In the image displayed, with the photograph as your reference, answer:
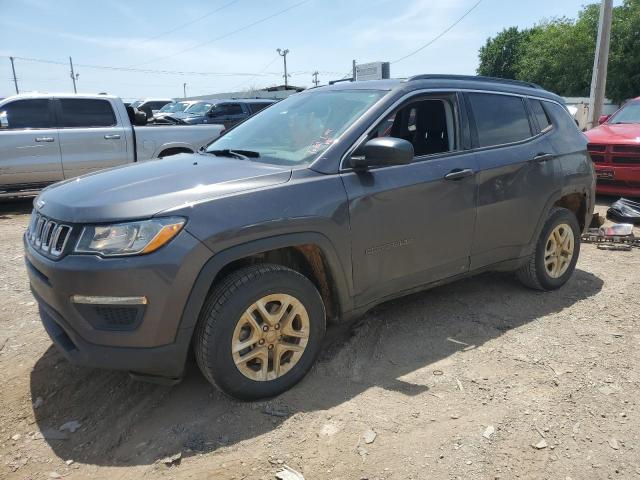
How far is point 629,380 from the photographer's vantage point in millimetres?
3203

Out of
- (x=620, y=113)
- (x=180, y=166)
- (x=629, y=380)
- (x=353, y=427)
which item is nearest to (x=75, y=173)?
(x=180, y=166)

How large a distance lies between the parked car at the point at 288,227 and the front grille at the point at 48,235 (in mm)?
15

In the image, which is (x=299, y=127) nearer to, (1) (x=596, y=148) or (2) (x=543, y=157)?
(2) (x=543, y=157)

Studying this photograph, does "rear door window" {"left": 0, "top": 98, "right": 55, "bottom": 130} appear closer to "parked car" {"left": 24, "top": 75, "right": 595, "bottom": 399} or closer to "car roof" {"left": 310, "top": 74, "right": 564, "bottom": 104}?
"parked car" {"left": 24, "top": 75, "right": 595, "bottom": 399}

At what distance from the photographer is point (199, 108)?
1747 centimetres

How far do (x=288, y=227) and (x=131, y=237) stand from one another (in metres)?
0.80

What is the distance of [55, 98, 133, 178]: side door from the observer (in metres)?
8.79

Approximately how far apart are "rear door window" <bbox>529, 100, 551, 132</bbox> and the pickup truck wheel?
8.86ft

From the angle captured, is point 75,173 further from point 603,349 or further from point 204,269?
point 603,349

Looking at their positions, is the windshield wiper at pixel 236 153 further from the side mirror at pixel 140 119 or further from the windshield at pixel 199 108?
the windshield at pixel 199 108

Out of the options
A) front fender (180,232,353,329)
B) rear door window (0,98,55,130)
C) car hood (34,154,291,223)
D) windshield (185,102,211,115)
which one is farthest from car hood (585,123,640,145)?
windshield (185,102,211,115)

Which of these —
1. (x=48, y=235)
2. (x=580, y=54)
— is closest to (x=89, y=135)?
(x=48, y=235)

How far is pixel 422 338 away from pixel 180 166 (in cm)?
202

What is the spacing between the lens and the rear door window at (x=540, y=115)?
4465mm
